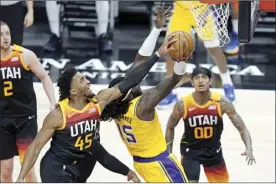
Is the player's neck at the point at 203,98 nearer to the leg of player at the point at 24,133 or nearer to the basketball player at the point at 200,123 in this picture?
the basketball player at the point at 200,123

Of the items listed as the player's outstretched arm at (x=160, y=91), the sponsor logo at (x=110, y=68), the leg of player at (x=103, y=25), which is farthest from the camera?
the leg of player at (x=103, y=25)

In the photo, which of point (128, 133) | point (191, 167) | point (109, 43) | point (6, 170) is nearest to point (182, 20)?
point (109, 43)

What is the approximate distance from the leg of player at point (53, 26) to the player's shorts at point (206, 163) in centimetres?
405

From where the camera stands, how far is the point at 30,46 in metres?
11.1

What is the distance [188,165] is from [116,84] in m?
1.14

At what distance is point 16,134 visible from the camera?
728 centimetres

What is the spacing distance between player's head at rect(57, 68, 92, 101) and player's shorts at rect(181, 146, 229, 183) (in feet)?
4.29

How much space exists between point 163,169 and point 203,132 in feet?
2.51

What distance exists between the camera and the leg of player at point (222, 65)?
9.37m

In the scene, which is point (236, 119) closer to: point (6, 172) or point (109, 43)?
point (6, 172)

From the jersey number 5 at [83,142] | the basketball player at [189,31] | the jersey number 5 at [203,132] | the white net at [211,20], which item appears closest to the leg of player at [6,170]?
the jersey number 5 at [83,142]

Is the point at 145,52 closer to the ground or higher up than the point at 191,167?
higher up

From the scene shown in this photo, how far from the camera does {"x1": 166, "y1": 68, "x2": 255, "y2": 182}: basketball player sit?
7195 millimetres

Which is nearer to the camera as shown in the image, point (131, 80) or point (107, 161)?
point (131, 80)
